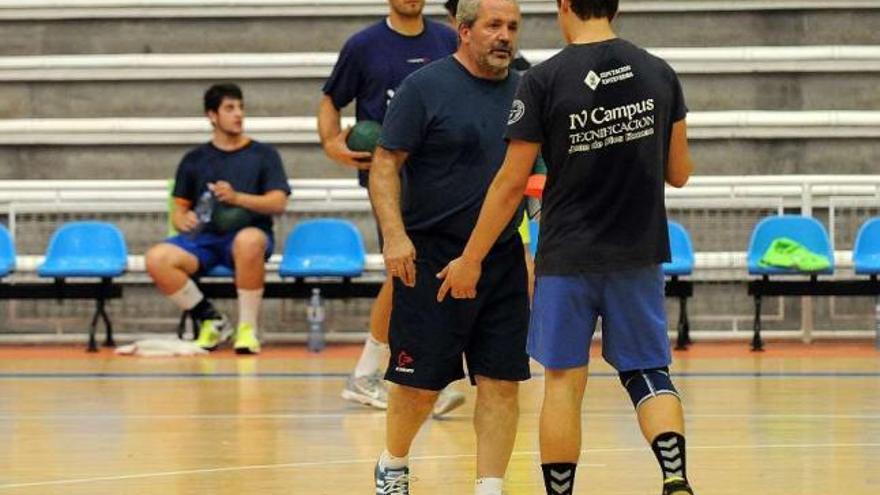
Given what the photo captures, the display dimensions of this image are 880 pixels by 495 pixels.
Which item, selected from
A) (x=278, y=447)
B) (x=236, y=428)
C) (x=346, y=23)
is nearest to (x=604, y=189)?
(x=278, y=447)

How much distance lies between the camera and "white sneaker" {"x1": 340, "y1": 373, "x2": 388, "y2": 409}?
8812 mm

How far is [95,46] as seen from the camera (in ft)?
45.4

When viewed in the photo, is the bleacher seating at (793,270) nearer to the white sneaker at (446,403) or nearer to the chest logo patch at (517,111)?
the white sneaker at (446,403)

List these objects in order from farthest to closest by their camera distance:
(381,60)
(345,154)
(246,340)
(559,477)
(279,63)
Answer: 1. (279,63)
2. (246,340)
3. (381,60)
4. (345,154)
5. (559,477)

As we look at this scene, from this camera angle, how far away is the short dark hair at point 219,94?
1162cm

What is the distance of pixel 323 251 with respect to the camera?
39.4 ft

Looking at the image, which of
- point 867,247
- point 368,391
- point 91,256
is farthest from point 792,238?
point 91,256

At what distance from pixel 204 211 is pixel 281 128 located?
63.8 inches

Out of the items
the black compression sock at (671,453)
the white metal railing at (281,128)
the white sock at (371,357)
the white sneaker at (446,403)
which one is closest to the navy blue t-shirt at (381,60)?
the white sock at (371,357)

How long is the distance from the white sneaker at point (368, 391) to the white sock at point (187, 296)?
300 centimetres

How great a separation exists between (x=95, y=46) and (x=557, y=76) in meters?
9.17

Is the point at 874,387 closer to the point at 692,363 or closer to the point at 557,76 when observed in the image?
the point at 692,363

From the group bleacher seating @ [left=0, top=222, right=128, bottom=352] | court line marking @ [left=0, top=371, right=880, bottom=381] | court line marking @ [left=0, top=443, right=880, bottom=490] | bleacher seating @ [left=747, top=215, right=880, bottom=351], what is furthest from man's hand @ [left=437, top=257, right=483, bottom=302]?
bleacher seating @ [left=0, top=222, right=128, bottom=352]

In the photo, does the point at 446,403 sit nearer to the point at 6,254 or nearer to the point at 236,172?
the point at 236,172
